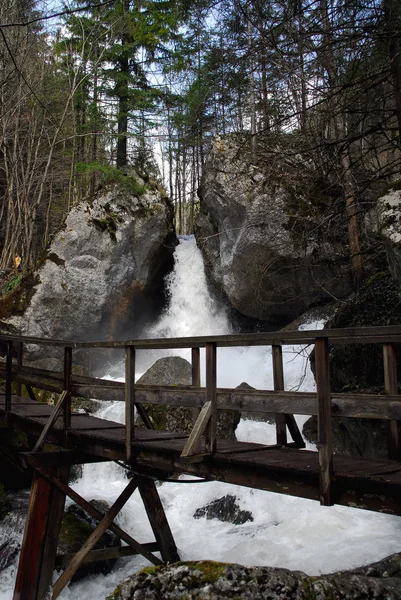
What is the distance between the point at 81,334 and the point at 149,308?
9.28ft

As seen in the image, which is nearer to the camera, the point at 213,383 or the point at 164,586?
the point at 164,586

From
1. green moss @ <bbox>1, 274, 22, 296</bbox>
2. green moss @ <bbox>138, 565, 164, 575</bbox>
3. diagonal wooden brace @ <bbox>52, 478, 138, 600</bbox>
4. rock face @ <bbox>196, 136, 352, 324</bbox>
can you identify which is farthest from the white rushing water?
green moss @ <bbox>1, 274, 22, 296</bbox>

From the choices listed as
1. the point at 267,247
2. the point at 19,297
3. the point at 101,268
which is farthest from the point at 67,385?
the point at 101,268

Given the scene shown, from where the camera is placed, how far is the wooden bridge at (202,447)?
11.3 feet

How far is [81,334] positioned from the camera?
17.3m

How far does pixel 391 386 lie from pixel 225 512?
5174 millimetres

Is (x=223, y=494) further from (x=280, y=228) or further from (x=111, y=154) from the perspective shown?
(x=111, y=154)

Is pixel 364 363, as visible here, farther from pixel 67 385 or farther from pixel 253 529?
pixel 67 385

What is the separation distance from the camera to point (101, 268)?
1739cm

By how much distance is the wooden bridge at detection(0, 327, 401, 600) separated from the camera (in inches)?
136

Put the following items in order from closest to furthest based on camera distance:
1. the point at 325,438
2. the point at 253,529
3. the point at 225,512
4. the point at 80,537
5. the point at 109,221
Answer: the point at 325,438 → the point at 80,537 → the point at 253,529 → the point at 225,512 → the point at 109,221

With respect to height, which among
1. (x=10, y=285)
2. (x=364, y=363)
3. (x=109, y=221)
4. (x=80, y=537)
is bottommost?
(x=80, y=537)

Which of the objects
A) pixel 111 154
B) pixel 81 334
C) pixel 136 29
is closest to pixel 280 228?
pixel 81 334

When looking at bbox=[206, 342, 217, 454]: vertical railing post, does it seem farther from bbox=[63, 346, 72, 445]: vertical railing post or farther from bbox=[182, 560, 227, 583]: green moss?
bbox=[63, 346, 72, 445]: vertical railing post
